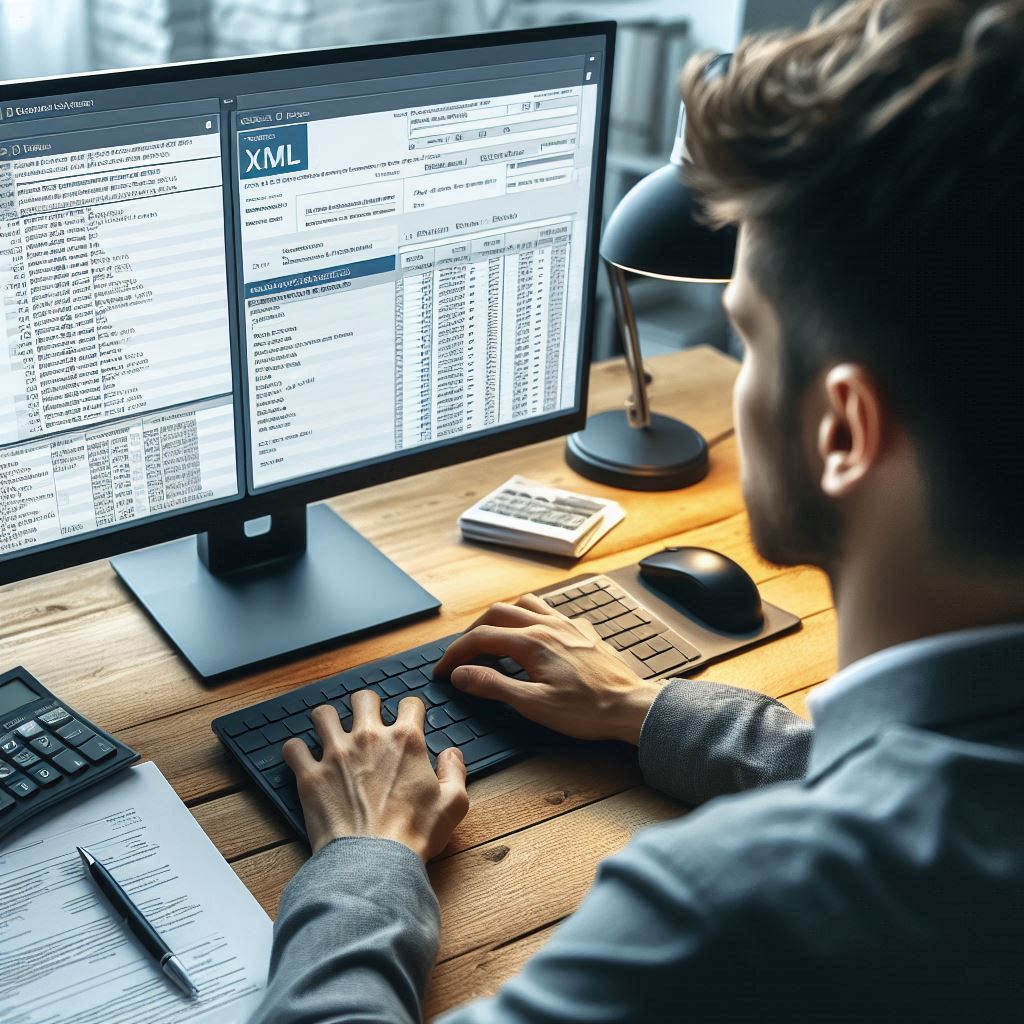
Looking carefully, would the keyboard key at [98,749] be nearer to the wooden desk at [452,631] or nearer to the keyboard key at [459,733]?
the wooden desk at [452,631]

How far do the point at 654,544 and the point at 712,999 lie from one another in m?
0.77

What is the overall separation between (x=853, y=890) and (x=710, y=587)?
597 mm

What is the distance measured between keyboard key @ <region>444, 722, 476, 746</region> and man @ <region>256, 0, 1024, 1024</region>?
182mm

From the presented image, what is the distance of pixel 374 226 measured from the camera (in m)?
1.06

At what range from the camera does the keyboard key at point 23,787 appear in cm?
89

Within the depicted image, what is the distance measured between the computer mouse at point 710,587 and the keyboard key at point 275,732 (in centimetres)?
40

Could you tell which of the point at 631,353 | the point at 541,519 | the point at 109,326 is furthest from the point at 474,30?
the point at 109,326

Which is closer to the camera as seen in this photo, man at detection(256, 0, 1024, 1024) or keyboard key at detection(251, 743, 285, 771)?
man at detection(256, 0, 1024, 1024)

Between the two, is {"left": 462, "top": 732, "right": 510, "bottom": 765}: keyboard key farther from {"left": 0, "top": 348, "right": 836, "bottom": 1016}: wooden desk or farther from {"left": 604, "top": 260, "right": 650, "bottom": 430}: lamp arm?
{"left": 604, "top": 260, "right": 650, "bottom": 430}: lamp arm

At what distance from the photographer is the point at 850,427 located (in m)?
0.68

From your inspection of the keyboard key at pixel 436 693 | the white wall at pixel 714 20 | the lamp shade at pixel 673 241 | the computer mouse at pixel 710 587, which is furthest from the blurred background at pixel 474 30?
the keyboard key at pixel 436 693

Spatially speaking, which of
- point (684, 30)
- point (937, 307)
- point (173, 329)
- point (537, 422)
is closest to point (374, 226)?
point (173, 329)

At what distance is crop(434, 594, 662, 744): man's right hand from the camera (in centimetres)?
100

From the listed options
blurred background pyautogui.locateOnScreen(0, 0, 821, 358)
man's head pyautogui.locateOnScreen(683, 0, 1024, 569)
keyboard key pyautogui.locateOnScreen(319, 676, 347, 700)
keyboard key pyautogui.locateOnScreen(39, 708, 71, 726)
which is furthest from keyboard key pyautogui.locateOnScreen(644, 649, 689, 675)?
blurred background pyautogui.locateOnScreen(0, 0, 821, 358)
